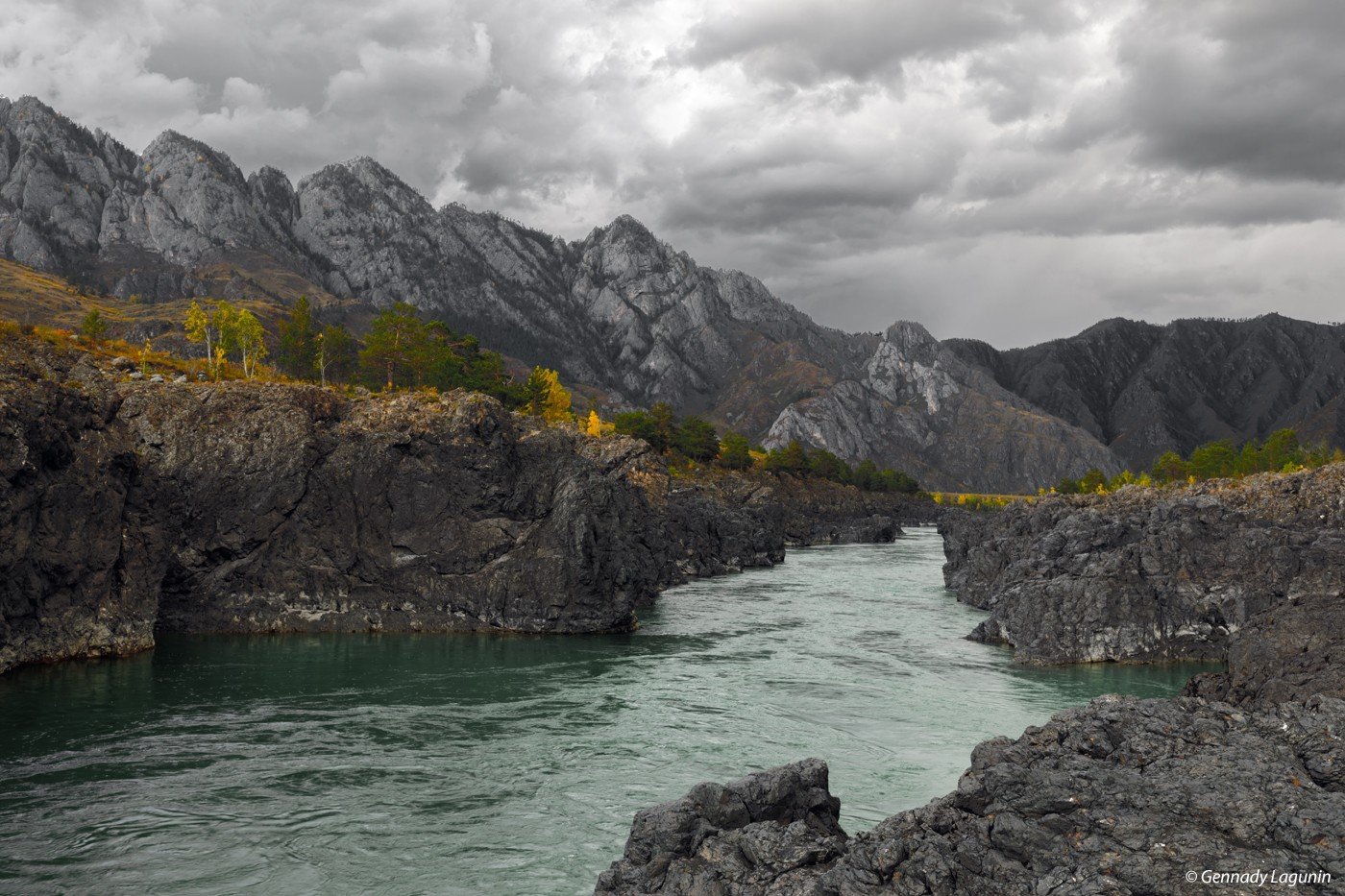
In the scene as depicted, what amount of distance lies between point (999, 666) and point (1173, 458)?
167 meters

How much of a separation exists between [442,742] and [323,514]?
101ft

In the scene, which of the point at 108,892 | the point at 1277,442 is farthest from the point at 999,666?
the point at 1277,442

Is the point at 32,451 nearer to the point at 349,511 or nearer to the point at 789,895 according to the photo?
the point at 349,511

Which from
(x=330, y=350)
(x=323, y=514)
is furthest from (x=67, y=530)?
(x=330, y=350)

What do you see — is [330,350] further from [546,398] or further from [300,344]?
[546,398]

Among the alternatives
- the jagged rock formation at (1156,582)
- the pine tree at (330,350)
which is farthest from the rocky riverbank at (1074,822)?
the pine tree at (330,350)

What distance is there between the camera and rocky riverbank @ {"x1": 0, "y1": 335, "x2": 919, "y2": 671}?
4897 cm

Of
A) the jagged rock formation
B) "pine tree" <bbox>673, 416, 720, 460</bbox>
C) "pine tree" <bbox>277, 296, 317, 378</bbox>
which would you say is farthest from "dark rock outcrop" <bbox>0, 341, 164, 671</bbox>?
"pine tree" <bbox>673, 416, 720, 460</bbox>

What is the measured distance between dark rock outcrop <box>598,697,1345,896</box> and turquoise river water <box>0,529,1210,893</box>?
23.8 feet

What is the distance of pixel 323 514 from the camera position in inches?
2311

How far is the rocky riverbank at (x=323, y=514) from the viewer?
49.0 metres

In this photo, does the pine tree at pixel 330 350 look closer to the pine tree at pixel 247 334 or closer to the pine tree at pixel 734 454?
the pine tree at pixel 247 334

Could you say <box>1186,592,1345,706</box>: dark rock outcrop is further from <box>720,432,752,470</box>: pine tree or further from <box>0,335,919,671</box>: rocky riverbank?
<box>720,432,752,470</box>: pine tree

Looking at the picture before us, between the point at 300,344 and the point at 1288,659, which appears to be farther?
the point at 300,344
